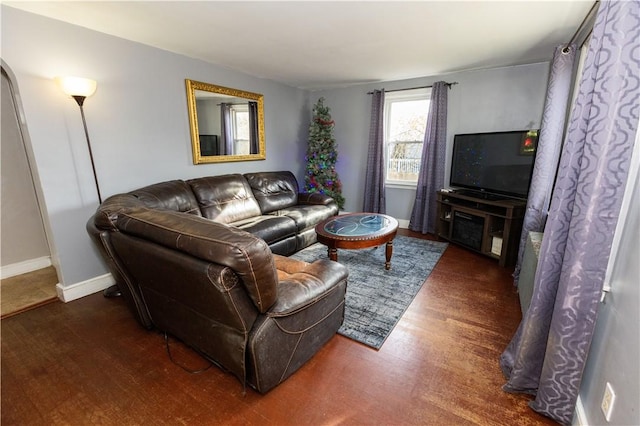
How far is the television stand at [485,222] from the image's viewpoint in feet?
10.3

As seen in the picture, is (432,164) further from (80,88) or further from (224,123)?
(80,88)

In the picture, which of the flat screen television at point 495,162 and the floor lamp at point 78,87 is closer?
the floor lamp at point 78,87

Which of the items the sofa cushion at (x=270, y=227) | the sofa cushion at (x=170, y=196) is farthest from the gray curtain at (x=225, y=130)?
the sofa cushion at (x=270, y=227)

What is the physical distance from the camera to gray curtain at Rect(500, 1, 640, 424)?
1.10m

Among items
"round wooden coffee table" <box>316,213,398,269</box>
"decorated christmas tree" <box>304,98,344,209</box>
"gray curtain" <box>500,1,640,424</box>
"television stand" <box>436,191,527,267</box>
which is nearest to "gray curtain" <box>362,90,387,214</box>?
"decorated christmas tree" <box>304,98,344,209</box>

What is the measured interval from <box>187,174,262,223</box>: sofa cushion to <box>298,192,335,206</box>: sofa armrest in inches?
30.9

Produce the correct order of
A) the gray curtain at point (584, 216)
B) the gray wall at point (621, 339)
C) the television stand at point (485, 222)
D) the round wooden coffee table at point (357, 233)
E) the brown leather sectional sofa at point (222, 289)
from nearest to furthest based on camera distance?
1. the gray wall at point (621, 339)
2. the gray curtain at point (584, 216)
3. the brown leather sectional sofa at point (222, 289)
4. the round wooden coffee table at point (357, 233)
5. the television stand at point (485, 222)

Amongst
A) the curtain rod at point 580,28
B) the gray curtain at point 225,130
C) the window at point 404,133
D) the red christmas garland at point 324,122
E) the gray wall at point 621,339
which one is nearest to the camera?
the gray wall at point 621,339

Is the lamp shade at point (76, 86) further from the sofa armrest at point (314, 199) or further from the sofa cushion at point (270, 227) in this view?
the sofa armrest at point (314, 199)

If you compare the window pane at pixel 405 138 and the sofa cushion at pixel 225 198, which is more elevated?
the window pane at pixel 405 138

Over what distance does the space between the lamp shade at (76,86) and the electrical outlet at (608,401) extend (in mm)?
3713

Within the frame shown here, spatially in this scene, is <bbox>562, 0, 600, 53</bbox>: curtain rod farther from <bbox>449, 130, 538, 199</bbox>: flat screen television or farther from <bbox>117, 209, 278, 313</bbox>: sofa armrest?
<bbox>117, 209, 278, 313</bbox>: sofa armrest

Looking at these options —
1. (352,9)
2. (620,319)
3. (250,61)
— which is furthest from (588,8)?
(250,61)

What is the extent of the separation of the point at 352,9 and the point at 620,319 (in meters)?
2.37
